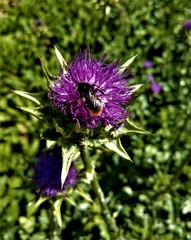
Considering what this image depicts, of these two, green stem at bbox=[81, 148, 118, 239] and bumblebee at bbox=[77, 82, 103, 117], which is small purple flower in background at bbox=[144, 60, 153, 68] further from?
bumblebee at bbox=[77, 82, 103, 117]

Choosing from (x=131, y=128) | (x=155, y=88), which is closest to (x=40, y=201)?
(x=131, y=128)

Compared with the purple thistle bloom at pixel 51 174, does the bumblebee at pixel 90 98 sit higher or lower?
higher

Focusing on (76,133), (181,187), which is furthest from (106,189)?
(76,133)

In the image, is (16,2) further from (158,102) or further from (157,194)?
(157,194)

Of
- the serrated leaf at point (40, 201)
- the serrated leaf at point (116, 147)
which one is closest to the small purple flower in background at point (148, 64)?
the serrated leaf at point (40, 201)

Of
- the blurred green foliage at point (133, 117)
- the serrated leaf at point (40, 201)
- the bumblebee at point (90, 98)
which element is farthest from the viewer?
the blurred green foliage at point (133, 117)

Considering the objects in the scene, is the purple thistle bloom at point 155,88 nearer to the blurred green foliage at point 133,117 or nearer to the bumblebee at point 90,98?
the blurred green foliage at point 133,117

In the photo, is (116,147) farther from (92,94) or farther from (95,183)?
(95,183)
